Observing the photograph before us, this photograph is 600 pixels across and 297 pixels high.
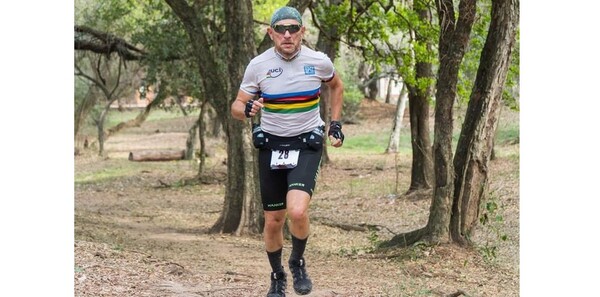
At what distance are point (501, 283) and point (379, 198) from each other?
10.0m

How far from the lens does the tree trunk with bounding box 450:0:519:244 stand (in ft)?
32.9

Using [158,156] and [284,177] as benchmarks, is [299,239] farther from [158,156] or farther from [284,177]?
[158,156]

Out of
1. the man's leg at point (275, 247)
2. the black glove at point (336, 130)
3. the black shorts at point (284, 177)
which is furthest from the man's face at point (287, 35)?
the man's leg at point (275, 247)

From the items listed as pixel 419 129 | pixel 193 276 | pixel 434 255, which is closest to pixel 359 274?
pixel 434 255

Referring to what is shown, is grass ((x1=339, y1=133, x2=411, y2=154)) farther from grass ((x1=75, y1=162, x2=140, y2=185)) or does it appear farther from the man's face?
the man's face

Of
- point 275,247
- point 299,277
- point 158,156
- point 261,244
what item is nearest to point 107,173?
point 158,156

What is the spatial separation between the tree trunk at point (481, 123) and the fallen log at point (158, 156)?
2065cm

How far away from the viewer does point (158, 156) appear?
3031cm

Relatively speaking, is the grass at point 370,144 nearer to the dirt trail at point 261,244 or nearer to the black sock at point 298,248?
the dirt trail at point 261,244

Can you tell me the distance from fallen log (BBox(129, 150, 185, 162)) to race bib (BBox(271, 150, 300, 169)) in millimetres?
24154

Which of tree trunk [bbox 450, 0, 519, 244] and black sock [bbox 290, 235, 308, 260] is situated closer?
black sock [bbox 290, 235, 308, 260]

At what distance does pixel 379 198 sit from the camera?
64.3 feet

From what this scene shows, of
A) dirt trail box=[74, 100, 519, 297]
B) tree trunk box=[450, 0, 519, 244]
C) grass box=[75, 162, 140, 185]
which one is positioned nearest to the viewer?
dirt trail box=[74, 100, 519, 297]

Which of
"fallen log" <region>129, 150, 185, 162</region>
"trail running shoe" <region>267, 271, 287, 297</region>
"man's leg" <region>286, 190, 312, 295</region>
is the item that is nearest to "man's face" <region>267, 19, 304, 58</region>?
"man's leg" <region>286, 190, 312, 295</region>
